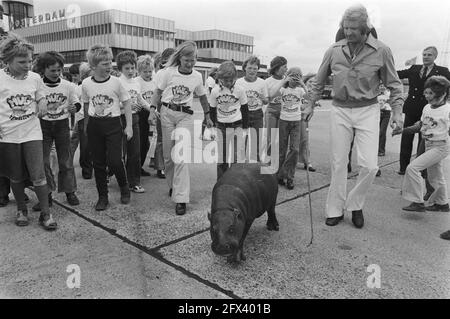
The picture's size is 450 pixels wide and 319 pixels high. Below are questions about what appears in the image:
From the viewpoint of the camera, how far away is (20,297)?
8.77ft

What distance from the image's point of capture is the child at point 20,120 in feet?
12.2

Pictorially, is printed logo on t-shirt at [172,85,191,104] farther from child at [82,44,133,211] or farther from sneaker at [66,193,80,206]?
sneaker at [66,193,80,206]

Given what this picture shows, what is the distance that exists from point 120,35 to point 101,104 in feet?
203

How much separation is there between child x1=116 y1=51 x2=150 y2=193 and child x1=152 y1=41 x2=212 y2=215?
2.78ft

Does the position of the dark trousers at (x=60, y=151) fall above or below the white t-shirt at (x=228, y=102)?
below

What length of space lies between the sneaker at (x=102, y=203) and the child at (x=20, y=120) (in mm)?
617

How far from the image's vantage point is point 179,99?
463cm

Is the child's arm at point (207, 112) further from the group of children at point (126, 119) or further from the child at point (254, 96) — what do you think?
the child at point (254, 96)

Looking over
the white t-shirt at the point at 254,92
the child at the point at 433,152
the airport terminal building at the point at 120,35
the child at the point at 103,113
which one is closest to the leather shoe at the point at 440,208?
the child at the point at 433,152

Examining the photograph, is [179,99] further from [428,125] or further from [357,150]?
[428,125]

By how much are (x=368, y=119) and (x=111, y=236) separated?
2.95 metres

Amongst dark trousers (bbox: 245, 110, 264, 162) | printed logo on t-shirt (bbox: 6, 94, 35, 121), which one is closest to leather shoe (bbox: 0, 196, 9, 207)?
printed logo on t-shirt (bbox: 6, 94, 35, 121)

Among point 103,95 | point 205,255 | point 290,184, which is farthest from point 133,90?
point 205,255
